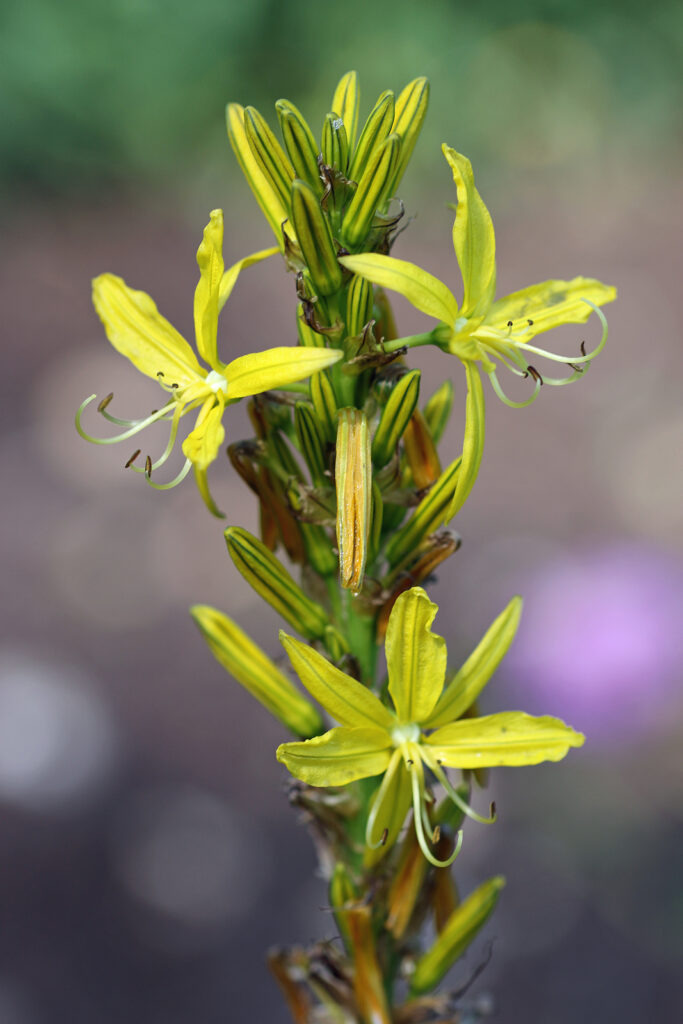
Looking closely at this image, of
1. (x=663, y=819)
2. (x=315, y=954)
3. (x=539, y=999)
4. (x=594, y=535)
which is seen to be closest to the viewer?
(x=315, y=954)

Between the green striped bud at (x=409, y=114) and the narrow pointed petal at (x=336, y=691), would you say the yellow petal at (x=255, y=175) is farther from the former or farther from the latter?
the narrow pointed petal at (x=336, y=691)

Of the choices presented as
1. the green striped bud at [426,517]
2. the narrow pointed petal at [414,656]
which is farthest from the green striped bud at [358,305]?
the narrow pointed petal at [414,656]

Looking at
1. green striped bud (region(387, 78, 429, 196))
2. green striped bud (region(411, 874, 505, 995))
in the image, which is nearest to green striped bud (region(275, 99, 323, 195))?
green striped bud (region(387, 78, 429, 196))

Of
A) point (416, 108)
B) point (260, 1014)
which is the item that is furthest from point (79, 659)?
point (416, 108)

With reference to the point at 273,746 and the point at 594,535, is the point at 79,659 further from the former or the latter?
the point at 594,535

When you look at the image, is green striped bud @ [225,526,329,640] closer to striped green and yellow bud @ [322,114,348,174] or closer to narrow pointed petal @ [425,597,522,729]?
narrow pointed petal @ [425,597,522,729]

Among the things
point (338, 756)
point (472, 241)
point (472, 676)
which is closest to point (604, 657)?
point (472, 676)
